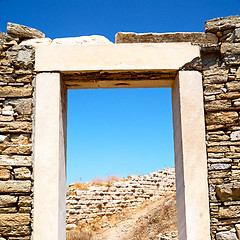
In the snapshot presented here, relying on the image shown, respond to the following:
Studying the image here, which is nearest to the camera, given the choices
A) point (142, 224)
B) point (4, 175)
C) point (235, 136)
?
point (4, 175)

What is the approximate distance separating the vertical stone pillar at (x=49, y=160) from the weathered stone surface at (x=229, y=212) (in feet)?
6.56

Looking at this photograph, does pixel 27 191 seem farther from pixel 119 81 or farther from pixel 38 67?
pixel 119 81

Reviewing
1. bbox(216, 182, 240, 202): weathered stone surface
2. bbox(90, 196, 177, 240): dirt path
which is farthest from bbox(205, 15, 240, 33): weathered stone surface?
bbox(90, 196, 177, 240): dirt path

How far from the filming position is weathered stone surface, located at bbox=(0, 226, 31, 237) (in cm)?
417

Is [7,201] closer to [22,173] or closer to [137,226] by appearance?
[22,173]

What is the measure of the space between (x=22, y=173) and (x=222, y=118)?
8.63 ft

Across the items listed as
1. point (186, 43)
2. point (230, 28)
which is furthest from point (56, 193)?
point (230, 28)

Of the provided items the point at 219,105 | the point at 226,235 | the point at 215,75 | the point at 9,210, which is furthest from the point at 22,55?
the point at 226,235

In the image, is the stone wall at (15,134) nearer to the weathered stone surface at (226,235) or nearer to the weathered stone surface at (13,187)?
the weathered stone surface at (13,187)

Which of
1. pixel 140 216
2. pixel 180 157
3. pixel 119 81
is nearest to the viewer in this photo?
pixel 180 157

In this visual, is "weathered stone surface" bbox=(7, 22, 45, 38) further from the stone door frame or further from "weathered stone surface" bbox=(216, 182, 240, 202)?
"weathered stone surface" bbox=(216, 182, 240, 202)

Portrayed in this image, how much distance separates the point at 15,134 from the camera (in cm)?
446

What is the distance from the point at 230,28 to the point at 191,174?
204cm

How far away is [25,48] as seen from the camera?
182 inches
